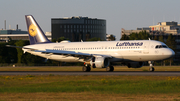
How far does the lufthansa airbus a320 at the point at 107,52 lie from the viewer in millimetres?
47188

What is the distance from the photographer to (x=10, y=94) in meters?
22.5

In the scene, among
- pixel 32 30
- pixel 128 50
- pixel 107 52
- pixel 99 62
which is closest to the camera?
pixel 99 62

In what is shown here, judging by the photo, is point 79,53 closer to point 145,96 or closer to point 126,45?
point 126,45

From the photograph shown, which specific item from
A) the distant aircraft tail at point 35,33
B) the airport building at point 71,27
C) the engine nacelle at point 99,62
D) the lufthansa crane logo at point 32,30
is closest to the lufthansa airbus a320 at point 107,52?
the engine nacelle at point 99,62

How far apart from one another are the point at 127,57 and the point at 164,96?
27.4 meters

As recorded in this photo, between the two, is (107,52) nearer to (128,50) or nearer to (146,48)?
(128,50)

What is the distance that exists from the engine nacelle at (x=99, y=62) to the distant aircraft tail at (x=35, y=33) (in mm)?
14903

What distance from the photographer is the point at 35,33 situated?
196ft

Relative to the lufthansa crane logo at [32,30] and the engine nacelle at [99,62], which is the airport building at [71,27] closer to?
the lufthansa crane logo at [32,30]

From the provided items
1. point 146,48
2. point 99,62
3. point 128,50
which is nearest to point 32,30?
point 99,62

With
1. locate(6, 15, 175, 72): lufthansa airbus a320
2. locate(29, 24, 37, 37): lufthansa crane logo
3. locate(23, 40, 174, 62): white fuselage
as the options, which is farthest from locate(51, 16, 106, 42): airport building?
locate(23, 40, 174, 62): white fuselage

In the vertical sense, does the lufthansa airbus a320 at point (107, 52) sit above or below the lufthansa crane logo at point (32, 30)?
below

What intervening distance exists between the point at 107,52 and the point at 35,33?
17.0 metres

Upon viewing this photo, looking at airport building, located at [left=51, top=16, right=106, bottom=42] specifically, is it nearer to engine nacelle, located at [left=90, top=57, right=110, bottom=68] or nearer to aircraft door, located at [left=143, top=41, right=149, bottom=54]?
engine nacelle, located at [left=90, top=57, right=110, bottom=68]
